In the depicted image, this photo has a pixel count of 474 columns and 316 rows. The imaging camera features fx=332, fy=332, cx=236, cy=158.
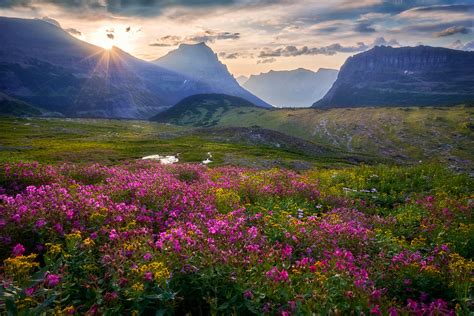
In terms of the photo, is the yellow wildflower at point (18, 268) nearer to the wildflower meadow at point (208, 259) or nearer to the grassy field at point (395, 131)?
the wildflower meadow at point (208, 259)

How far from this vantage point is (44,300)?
5281 millimetres

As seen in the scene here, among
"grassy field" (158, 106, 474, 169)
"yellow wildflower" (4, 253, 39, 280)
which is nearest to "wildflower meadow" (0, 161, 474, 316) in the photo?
"yellow wildflower" (4, 253, 39, 280)

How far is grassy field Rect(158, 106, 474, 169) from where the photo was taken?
4883 inches

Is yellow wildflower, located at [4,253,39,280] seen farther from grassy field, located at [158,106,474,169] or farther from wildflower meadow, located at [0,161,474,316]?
grassy field, located at [158,106,474,169]

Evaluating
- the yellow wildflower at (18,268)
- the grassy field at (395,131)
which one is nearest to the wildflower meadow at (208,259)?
Answer: the yellow wildflower at (18,268)

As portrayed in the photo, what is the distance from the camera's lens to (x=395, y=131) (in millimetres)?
151750

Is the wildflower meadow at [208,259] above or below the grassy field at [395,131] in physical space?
above

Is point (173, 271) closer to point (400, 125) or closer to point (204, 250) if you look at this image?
point (204, 250)

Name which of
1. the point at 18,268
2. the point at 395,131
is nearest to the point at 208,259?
the point at 18,268

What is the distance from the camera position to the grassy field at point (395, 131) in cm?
12402

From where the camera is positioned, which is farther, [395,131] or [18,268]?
[395,131]

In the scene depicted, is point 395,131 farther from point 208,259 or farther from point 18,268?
point 18,268

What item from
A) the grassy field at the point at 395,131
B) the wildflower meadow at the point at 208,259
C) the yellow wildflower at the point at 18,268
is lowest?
the grassy field at the point at 395,131

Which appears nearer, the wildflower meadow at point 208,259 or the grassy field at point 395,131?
the wildflower meadow at point 208,259
